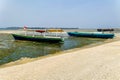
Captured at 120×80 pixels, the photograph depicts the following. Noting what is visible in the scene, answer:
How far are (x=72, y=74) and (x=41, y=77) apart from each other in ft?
5.01

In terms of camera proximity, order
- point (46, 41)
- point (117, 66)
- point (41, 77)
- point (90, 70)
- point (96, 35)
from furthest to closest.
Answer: point (96, 35), point (46, 41), point (117, 66), point (90, 70), point (41, 77)

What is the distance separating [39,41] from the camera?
4928 centimetres

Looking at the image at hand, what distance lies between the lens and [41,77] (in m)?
11.7

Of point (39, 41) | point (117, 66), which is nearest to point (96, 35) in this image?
point (39, 41)

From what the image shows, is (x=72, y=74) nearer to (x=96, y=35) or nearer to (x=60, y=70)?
(x=60, y=70)

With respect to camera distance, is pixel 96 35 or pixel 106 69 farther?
pixel 96 35

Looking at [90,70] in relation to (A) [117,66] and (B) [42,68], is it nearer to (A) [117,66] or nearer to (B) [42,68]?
(A) [117,66]

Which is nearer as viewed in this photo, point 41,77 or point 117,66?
point 41,77

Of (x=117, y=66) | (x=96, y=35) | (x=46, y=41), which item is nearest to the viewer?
(x=117, y=66)

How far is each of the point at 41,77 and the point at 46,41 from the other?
119 feet

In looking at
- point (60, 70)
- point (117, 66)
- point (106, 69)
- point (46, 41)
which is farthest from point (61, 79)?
point (46, 41)

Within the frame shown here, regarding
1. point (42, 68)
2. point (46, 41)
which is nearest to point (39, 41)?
point (46, 41)

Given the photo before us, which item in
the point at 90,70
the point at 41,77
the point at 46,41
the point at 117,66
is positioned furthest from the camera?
the point at 46,41

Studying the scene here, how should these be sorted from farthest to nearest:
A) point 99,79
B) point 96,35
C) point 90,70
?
point 96,35
point 90,70
point 99,79
